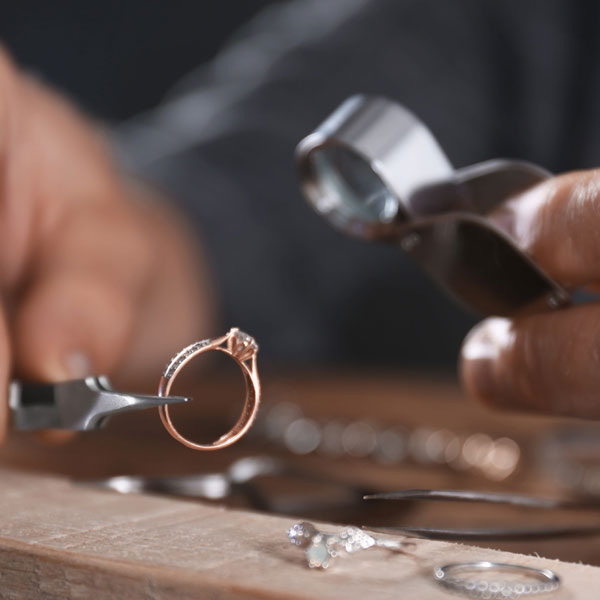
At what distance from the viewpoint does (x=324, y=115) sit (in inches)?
40.5

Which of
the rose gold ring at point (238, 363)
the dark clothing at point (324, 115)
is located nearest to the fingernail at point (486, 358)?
the rose gold ring at point (238, 363)

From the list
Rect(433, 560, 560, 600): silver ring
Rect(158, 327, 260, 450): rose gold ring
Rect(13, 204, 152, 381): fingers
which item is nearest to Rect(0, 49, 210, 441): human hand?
Rect(13, 204, 152, 381): fingers

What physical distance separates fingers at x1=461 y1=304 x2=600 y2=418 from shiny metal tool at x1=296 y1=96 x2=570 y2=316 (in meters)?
0.02

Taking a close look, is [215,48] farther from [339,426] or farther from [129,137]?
[339,426]

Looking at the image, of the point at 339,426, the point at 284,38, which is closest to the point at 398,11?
the point at 284,38

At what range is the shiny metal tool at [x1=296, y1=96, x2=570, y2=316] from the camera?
0.35 meters

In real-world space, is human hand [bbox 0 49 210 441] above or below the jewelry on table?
above

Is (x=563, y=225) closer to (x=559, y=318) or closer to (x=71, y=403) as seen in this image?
(x=559, y=318)

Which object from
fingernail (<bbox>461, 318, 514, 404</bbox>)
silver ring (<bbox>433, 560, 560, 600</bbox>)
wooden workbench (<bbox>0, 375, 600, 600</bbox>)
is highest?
fingernail (<bbox>461, 318, 514, 404</bbox>)

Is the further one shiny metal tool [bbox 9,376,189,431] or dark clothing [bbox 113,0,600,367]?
dark clothing [bbox 113,0,600,367]

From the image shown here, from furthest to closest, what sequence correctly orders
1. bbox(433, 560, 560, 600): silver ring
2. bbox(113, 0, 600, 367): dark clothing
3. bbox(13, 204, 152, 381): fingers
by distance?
bbox(113, 0, 600, 367): dark clothing < bbox(13, 204, 152, 381): fingers < bbox(433, 560, 560, 600): silver ring

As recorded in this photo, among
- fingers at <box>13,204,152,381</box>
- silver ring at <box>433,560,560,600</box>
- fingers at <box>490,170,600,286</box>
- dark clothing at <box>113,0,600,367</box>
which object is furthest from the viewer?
dark clothing at <box>113,0,600,367</box>

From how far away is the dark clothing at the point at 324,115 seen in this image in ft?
3.27

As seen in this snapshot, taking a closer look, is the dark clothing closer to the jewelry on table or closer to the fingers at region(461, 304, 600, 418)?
the fingers at region(461, 304, 600, 418)
